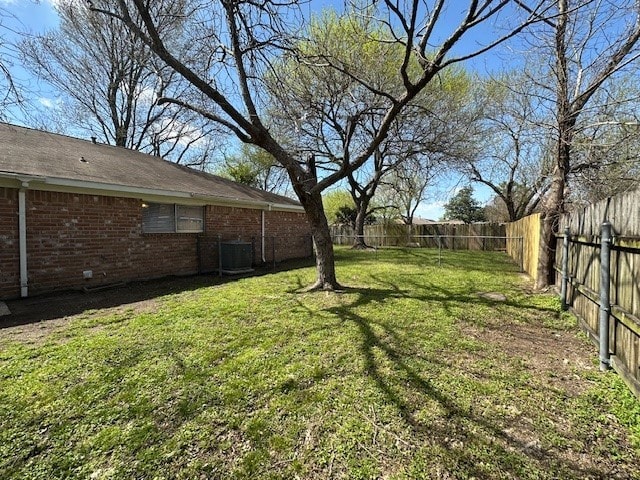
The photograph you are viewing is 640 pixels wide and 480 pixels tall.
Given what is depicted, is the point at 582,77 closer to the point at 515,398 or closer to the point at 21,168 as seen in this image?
the point at 515,398

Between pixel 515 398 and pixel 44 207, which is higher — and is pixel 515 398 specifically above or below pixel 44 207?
below

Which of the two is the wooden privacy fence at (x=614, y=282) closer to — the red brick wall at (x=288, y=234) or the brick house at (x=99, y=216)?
the brick house at (x=99, y=216)

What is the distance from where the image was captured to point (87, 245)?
21.9 feet

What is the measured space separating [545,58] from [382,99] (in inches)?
196

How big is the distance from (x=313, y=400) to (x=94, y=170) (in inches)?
303

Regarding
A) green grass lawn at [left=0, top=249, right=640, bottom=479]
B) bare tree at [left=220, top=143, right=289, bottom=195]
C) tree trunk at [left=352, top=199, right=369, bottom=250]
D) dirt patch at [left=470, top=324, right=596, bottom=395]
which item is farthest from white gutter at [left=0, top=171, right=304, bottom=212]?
bare tree at [left=220, top=143, right=289, bottom=195]

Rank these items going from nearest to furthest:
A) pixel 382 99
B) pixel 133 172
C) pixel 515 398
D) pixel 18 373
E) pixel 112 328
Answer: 1. pixel 515 398
2. pixel 18 373
3. pixel 112 328
4. pixel 133 172
5. pixel 382 99

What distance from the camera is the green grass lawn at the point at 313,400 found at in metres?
1.94

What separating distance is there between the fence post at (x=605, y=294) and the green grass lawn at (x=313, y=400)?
147 mm

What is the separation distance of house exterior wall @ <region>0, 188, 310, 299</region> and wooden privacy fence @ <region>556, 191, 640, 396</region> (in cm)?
848

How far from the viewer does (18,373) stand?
303cm

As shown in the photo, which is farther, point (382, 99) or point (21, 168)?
point (382, 99)

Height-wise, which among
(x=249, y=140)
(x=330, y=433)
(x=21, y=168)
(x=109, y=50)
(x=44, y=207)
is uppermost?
(x=109, y=50)

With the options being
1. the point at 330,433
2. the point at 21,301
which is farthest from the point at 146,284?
the point at 330,433
